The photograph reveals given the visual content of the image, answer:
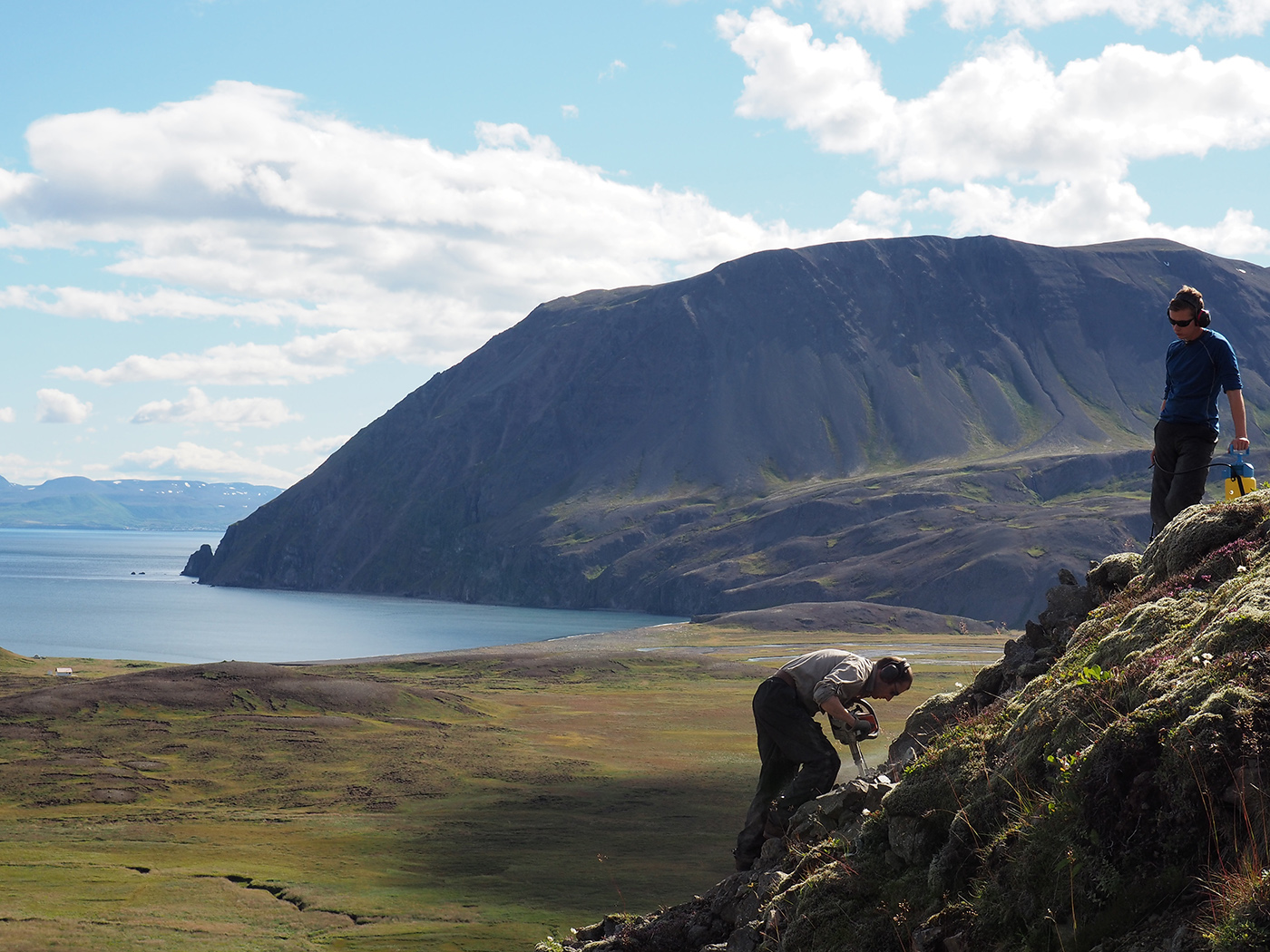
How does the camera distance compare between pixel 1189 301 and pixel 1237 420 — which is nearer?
pixel 1189 301

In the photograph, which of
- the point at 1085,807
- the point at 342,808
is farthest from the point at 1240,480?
the point at 342,808

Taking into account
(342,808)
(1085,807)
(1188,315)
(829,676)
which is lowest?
(342,808)

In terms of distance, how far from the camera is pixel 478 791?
54281 millimetres

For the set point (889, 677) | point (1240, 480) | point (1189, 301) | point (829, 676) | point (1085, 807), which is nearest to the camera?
point (1085, 807)

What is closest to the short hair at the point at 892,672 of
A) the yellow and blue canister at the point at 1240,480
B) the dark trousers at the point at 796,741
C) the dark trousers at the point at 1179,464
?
the dark trousers at the point at 796,741

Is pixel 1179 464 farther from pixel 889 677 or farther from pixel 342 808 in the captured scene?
pixel 342 808

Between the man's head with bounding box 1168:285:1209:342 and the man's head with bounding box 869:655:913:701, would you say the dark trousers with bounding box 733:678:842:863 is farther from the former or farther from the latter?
the man's head with bounding box 1168:285:1209:342

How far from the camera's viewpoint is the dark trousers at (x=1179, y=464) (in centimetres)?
Answer: 1315

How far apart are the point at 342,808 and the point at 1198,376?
45.1 meters

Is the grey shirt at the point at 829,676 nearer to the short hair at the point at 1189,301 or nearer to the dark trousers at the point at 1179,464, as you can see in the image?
the dark trousers at the point at 1179,464

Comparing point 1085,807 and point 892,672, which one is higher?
point 892,672

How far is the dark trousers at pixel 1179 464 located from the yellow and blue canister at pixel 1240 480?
35 cm

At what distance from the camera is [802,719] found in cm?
1272

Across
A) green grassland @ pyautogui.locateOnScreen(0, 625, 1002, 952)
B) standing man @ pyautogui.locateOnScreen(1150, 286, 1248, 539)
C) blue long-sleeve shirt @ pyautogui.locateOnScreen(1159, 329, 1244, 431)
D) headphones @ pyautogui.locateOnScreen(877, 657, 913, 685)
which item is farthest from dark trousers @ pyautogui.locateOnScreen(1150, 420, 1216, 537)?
green grassland @ pyautogui.locateOnScreen(0, 625, 1002, 952)
